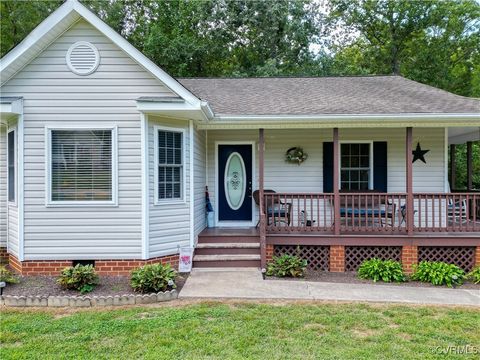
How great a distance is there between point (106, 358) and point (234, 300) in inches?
85.1

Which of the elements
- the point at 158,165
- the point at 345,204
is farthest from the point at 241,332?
the point at 345,204

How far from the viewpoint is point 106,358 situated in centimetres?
359

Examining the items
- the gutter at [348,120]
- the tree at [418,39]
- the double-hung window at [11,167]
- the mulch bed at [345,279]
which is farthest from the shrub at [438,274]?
the tree at [418,39]

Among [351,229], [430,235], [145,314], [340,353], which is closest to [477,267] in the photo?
[430,235]

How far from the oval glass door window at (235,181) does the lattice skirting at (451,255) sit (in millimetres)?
4195

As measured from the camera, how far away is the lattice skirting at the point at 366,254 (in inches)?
284

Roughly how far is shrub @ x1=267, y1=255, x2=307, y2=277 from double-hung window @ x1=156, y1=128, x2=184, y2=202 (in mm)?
2248

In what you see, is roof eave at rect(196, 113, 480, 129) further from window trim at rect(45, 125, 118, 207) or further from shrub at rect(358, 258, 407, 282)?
shrub at rect(358, 258, 407, 282)

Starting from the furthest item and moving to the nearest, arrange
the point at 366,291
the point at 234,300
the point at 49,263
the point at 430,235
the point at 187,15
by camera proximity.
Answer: the point at 187,15 → the point at 430,235 → the point at 49,263 → the point at 366,291 → the point at 234,300

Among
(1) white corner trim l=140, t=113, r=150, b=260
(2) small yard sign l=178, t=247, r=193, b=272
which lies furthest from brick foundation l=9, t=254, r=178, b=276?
(2) small yard sign l=178, t=247, r=193, b=272

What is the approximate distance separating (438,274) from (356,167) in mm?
3177

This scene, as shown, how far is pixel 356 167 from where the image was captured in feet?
28.6

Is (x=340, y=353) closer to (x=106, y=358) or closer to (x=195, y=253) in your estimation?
(x=106, y=358)

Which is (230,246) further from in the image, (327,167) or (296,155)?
(327,167)
